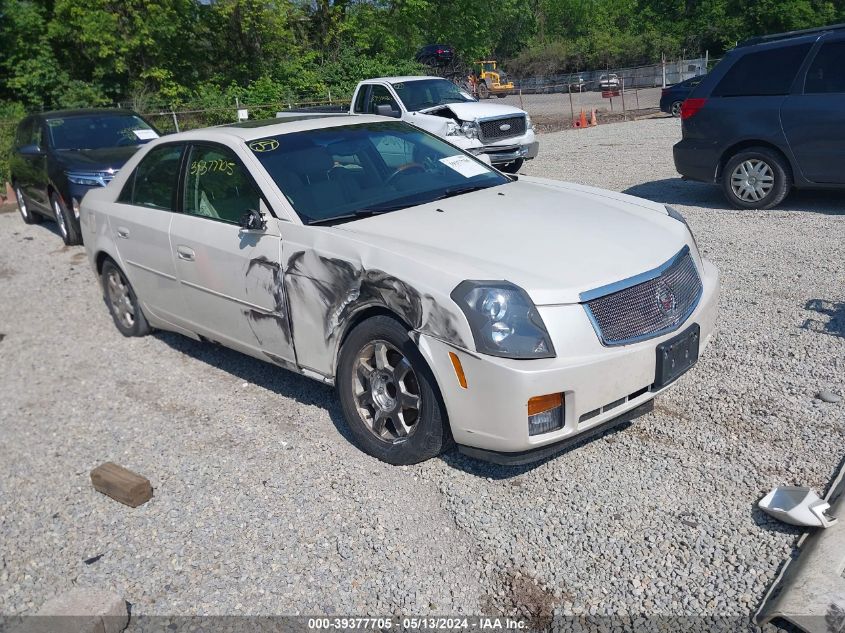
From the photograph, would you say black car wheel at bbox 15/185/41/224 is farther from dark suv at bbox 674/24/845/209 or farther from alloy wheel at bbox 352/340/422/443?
alloy wheel at bbox 352/340/422/443

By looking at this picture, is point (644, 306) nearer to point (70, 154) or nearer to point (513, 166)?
point (70, 154)

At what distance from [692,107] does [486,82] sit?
35.9m

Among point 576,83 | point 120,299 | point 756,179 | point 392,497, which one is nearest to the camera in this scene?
point 392,497

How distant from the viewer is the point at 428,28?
40219 millimetres

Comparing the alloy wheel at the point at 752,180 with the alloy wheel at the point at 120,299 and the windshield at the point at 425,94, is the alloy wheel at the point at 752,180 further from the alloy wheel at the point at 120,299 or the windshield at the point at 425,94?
the windshield at the point at 425,94

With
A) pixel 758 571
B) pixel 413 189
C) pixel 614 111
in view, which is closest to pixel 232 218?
pixel 413 189

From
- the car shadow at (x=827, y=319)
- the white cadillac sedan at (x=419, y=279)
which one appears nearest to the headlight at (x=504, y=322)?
the white cadillac sedan at (x=419, y=279)

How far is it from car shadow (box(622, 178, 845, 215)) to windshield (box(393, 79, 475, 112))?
504 cm

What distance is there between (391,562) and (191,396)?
8.08ft

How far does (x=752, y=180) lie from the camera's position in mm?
8703

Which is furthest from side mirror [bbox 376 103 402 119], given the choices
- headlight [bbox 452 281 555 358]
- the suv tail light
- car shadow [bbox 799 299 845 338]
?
headlight [bbox 452 281 555 358]

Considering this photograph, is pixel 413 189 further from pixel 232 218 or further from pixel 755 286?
Answer: pixel 755 286

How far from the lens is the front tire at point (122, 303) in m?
6.23

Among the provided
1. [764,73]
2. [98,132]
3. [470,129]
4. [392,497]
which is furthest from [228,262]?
[470,129]
